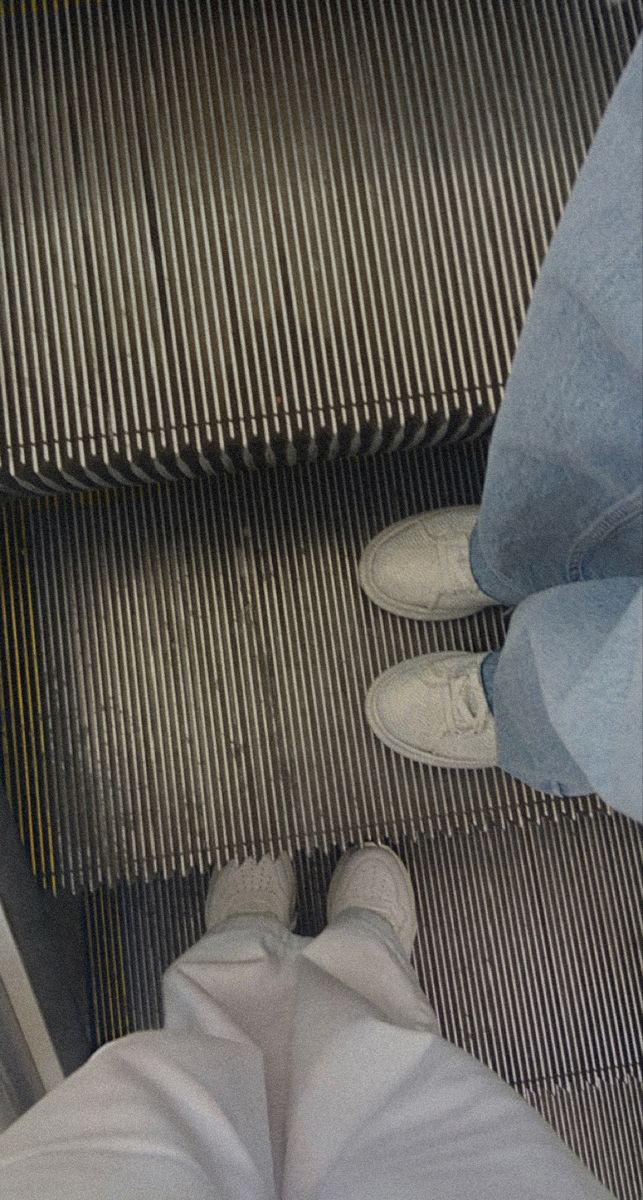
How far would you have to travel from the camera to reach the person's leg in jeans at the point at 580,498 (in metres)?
0.75

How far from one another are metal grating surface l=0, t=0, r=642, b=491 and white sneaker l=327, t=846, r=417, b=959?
2.36ft

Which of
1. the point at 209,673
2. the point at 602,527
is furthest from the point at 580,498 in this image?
the point at 209,673

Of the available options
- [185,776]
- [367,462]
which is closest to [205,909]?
[185,776]

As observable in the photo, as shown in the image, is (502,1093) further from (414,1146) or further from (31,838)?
(31,838)

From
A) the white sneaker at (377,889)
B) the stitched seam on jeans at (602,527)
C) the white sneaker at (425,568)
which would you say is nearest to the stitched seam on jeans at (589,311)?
the stitched seam on jeans at (602,527)

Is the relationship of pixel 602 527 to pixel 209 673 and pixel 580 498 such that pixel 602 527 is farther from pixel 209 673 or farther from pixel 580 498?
pixel 209 673

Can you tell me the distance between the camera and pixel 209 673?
1699mm

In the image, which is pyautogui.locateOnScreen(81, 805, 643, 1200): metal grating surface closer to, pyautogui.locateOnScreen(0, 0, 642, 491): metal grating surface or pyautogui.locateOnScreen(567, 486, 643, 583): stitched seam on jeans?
pyautogui.locateOnScreen(0, 0, 642, 491): metal grating surface

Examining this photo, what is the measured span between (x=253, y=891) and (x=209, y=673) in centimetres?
36

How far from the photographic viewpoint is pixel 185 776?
1675mm

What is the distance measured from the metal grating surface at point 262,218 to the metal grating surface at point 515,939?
2.62 feet

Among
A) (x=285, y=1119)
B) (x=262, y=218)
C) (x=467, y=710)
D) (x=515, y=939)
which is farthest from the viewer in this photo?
(x=515, y=939)

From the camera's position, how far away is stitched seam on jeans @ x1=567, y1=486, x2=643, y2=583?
0.90 m

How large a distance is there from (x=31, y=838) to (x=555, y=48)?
1290 millimetres
